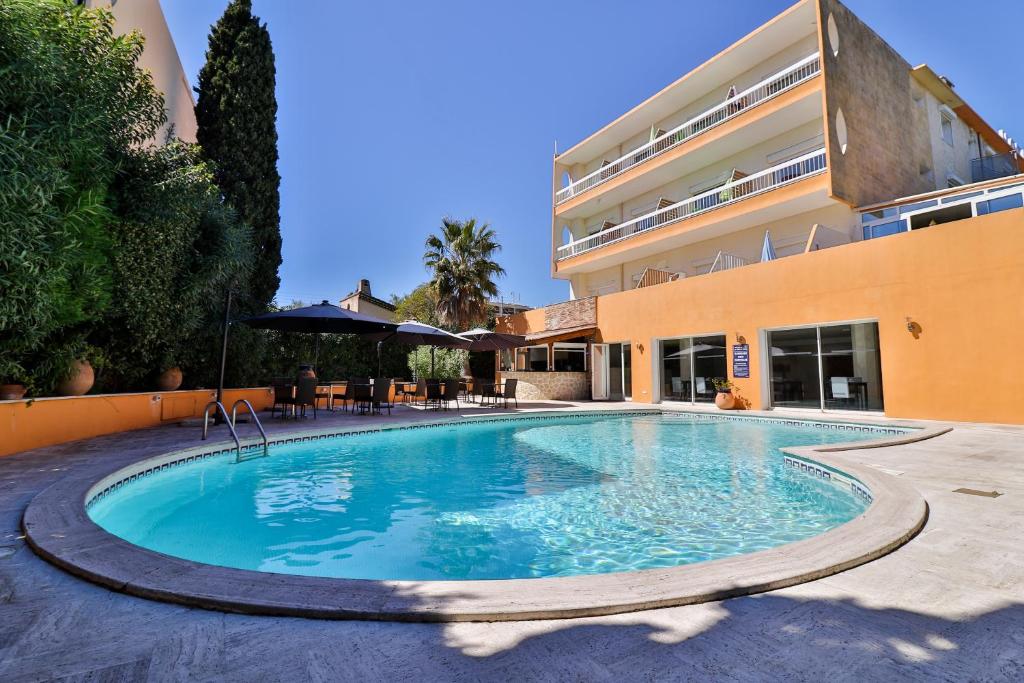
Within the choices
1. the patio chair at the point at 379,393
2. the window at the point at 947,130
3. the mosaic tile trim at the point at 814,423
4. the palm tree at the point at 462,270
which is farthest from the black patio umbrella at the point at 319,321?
the window at the point at 947,130

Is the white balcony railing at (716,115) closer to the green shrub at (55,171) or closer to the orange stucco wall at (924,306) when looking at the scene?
the orange stucco wall at (924,306)

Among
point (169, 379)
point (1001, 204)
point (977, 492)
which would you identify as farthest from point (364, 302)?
point (977, 492)

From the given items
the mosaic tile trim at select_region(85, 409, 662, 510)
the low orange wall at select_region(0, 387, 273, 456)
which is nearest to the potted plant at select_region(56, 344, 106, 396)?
the low orange wall at select_region(0, 387, 273, 456)

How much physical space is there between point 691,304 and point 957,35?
47.3 ft

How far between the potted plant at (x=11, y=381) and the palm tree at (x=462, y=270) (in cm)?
1716

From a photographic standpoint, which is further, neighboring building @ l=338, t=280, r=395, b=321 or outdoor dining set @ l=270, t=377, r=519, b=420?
neighboring building @ l=338, t=280, r=395, b=321

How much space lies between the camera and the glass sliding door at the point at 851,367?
1236 cm

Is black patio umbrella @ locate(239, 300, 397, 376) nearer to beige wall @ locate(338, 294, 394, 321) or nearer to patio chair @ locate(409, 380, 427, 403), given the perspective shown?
patio chair @ locate(409, 380, 427, 403)

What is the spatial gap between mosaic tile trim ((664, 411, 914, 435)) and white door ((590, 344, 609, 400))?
499 centimetres

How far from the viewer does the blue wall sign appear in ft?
48.4

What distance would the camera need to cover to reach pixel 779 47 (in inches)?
669

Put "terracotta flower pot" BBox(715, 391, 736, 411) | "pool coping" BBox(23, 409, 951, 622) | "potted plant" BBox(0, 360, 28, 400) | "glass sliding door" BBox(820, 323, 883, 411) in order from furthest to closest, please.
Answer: "terracotta flower pot" BBox(715, 391, 736, 411), "glass sliding door" BBox(820, 323, 883, 411), "potted plant" BBox(0, 360, 28, 400), "pool coping" BBox(23, 409, 951, 622)

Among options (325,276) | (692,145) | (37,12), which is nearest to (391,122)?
(692,145)

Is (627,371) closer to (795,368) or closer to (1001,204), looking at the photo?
(795,368)
